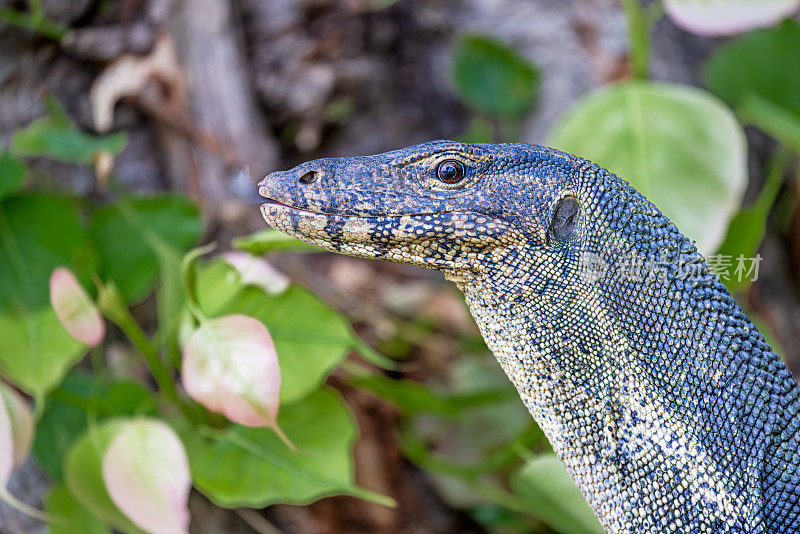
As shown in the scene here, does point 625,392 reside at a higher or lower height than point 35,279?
higher

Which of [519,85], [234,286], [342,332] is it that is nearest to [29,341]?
[234,286]

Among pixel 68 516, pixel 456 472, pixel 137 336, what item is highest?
pixel 137 336

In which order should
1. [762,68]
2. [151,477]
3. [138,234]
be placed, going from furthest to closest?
[762,68]
[138,234]
[151,477]

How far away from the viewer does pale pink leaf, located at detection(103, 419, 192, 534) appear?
53.7 inches

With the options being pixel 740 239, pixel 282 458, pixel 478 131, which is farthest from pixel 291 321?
pixel 478 131

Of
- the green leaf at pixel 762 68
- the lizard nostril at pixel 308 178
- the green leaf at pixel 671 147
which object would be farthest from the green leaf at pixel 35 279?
the green leaf at pixel 762 68

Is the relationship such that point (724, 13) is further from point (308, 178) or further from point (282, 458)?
point (282, 458)

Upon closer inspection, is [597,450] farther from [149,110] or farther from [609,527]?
[149,110]

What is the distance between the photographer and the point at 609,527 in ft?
3.87

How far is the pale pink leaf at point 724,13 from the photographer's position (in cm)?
162

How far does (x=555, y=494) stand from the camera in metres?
1.40

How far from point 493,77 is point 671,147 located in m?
0.79

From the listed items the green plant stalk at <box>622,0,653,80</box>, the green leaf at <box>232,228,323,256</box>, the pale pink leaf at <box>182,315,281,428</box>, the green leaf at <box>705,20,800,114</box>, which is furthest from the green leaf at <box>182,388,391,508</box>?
the green leaf at <box>705,20,800,114</box>

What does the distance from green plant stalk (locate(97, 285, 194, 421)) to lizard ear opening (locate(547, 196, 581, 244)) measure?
2.75 feet
